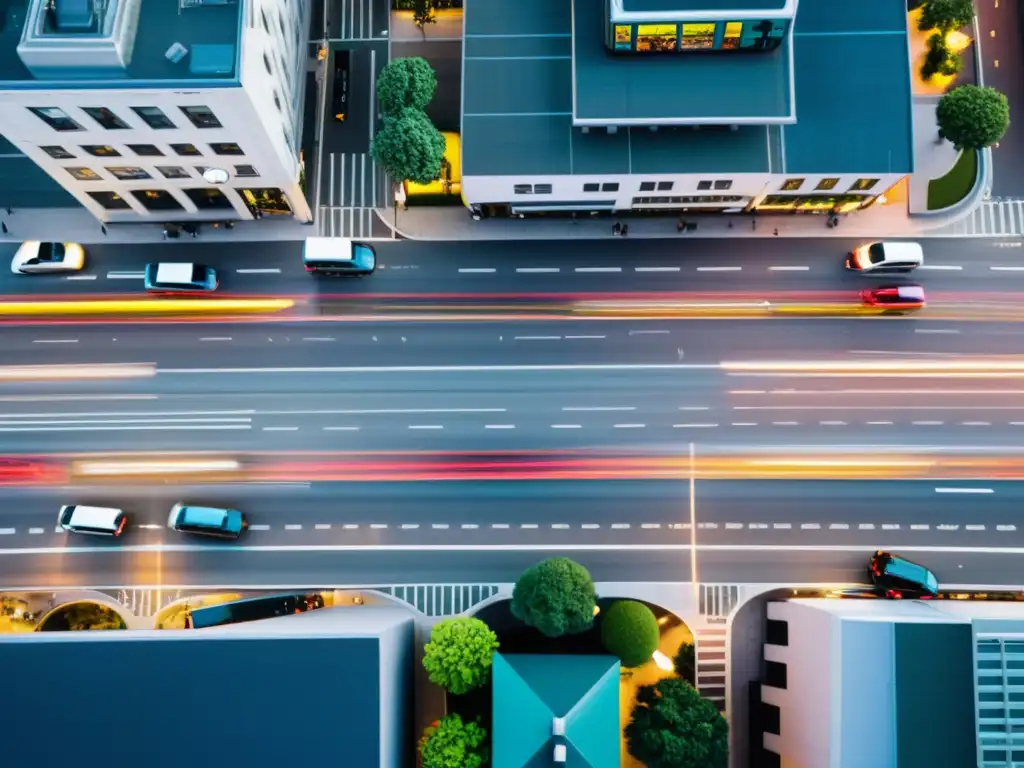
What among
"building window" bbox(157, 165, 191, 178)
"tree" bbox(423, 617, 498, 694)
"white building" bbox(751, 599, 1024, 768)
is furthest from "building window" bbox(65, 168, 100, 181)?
"white building" bbox(751, 599, 1024, 768)

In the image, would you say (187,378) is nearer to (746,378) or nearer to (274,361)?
(274,361)

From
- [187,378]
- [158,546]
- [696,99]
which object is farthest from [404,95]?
[158,546]

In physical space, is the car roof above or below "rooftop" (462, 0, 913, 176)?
below

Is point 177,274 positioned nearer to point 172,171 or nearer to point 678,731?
point 172,171

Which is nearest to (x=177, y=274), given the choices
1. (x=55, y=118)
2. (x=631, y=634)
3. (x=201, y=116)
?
(x=55, y=118)

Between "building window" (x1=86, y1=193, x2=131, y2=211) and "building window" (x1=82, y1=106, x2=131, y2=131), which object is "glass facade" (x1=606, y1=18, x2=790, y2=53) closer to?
"building window" (x1=82, y1=106, x2=131, y2=131)

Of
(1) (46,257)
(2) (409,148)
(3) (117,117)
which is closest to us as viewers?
(3) (117,117)
